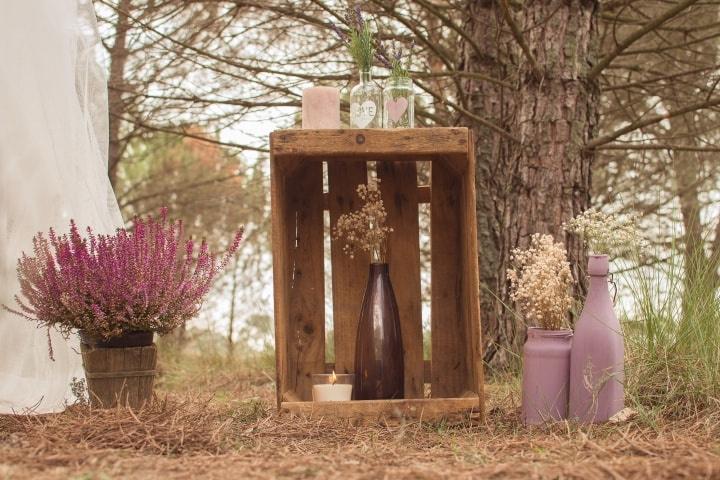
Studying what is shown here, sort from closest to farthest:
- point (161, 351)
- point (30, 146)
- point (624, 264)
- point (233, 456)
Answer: point (233, 456) < point (30, 146) < point (624, 264) < point (161, 351)

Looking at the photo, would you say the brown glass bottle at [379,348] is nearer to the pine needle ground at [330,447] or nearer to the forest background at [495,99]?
the pine needle ground at [330,447]

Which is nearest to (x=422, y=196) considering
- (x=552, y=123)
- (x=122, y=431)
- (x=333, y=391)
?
(x=552, y=123)

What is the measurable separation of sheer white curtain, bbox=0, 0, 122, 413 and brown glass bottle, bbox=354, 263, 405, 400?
953mm

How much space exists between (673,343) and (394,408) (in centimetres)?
98

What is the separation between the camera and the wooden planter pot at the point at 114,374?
2.53 metres

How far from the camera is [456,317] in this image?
303 centimetres

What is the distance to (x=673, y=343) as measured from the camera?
9.06 ft

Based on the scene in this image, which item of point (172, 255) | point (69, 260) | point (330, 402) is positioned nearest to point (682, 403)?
point (330, 402)

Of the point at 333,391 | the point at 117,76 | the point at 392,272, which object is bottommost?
the point at 333,391

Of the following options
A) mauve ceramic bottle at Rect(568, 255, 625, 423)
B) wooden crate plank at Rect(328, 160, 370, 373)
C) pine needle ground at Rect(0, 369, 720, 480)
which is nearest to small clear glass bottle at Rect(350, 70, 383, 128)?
wooden crate plank at Rect(328, 160, 370, 373)

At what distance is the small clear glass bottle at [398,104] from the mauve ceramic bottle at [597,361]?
0.74 metres

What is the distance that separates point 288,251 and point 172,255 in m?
0.55

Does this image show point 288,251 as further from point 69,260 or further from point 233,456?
point 233,456

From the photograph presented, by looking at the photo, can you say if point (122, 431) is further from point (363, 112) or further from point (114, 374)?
point (363, 112)
